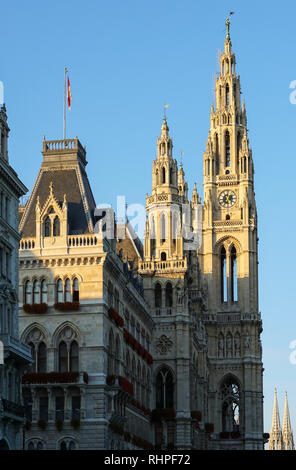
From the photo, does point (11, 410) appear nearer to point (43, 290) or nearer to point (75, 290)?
point (75, 290)

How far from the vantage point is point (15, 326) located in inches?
2741

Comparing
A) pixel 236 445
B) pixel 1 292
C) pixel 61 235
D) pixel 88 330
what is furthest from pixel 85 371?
pixel 236 445

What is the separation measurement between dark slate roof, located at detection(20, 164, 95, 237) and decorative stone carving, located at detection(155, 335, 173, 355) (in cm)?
2566

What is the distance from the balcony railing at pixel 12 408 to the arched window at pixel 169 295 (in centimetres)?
4714

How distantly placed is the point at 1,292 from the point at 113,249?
24667 millimetres

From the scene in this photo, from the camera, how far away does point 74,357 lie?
277 ft

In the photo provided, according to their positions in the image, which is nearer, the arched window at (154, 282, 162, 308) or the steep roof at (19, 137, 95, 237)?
the steep roof at (19, 137, 95, 237)

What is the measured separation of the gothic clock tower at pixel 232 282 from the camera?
143 m

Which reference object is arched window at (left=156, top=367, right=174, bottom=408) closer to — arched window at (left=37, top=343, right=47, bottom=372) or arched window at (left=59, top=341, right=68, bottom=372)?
arched window at (left=59, top=341, right=68, bottom=372)

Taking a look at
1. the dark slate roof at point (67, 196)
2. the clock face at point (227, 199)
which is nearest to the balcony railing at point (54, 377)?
the dark slate roof at point (67, 196)

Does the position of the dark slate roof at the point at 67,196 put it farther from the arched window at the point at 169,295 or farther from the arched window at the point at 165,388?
the arched window at the point at 165,388

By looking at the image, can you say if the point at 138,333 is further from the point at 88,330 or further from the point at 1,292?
the point at 1,292

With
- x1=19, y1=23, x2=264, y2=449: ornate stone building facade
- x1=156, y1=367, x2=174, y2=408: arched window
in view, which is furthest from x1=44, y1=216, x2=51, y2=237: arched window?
x1=156, y1=367, x2=174, y2=408: arched window

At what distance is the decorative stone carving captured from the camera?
11262cm
